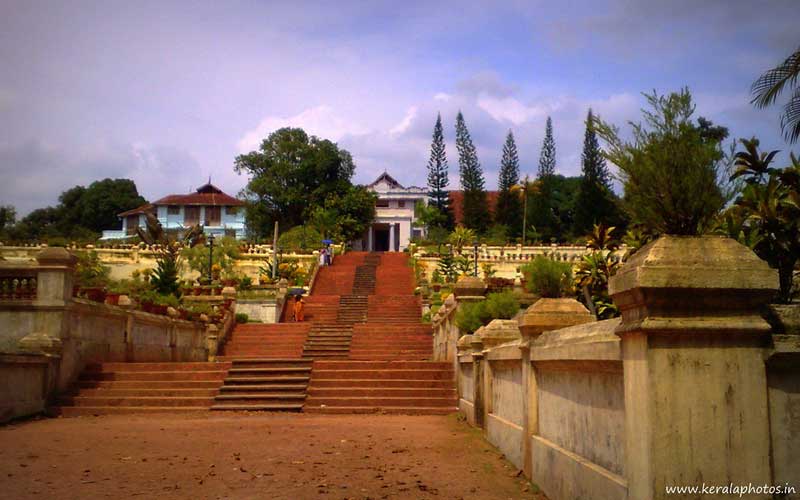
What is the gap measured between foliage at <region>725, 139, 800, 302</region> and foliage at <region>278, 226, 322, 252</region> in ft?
121

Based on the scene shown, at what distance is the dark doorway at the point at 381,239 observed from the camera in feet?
214

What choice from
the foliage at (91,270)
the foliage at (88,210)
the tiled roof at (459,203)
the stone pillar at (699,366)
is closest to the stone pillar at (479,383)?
the stone pillar at (699,366)

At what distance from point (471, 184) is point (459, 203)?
5646mm

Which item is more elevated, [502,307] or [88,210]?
[88,210]

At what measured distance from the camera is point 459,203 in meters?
71.8

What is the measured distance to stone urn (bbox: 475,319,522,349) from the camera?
9086 millimetres

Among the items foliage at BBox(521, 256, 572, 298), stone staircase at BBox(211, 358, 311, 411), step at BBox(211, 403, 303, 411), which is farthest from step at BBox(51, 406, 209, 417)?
foliage at BBox(521, 256, 572, 298)

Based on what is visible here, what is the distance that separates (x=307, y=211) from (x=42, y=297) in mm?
43008

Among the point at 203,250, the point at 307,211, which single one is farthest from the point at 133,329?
the point at 307,211

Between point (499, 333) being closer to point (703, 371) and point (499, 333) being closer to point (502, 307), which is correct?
point (502, 307)

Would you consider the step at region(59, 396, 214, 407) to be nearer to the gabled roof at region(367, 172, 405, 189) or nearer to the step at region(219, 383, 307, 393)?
the step at region(219, 383, 307, 393)

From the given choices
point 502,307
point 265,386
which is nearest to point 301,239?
point 265,386

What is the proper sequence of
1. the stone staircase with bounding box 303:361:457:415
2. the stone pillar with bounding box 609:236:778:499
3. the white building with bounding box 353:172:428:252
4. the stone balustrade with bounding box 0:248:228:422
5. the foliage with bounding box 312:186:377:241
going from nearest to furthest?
the stone pillar with bounding box 609:236:778:499
the stone balustrade with bounding box 0:248:228:422
the stone staircase with bounding box 303:361:457:415
the foliage with bounding box 312:186:377:241
the white building with bounding box 353:172:428:252

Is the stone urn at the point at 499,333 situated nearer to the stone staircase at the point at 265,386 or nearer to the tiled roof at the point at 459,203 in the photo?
the stone staircase at the point at 265,386
